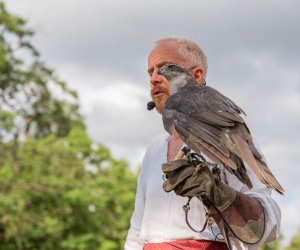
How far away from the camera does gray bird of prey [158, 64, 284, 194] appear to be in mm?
3473

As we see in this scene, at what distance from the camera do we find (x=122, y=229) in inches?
971

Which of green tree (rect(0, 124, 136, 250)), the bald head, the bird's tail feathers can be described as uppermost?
green tree (rect(0, 124, 136, 250))

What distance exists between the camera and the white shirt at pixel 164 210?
12.2ft

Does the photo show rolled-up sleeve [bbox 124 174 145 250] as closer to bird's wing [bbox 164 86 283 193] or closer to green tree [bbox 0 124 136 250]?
bird's wing [bbox 164 86 283 193]

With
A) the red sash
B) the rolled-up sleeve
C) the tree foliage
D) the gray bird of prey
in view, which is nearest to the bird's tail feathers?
the gray bird of prey

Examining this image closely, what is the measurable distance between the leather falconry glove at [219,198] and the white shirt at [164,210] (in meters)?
0.08

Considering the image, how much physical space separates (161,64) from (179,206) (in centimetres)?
87

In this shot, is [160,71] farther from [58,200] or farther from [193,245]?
[58,200]

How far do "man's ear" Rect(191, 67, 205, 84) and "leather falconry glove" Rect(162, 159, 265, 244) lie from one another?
0.78 meters

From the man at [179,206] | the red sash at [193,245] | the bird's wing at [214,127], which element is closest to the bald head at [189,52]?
the man at [179,206]

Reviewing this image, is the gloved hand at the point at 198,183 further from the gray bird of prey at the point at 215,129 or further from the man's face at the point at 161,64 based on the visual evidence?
the man's face at the point at 161,64

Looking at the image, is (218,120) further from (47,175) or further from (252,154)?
(47,175)

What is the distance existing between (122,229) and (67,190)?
348 centimetres

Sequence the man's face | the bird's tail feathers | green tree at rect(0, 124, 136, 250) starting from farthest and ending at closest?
green tree at rect(0, 124, 136, 250), the man's face, the bird's tail feathers
